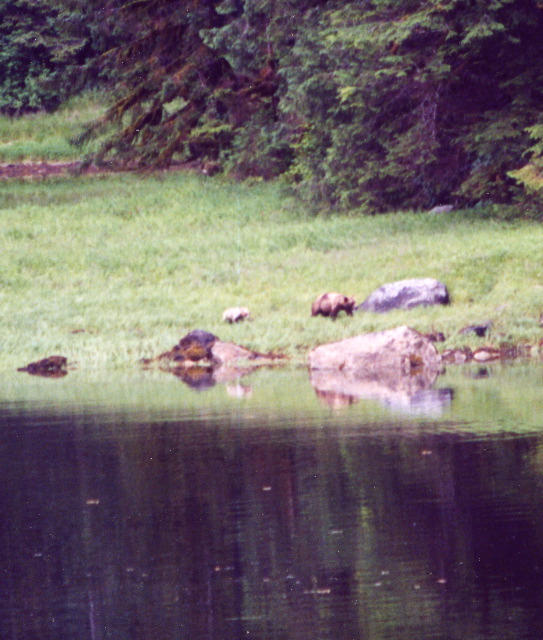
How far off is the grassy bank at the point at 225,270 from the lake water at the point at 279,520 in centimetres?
624

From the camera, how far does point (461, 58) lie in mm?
29750

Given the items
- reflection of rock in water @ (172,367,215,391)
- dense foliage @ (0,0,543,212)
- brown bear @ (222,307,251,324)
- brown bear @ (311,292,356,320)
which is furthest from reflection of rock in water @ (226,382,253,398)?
dense foliage @ (0,0,543,212)

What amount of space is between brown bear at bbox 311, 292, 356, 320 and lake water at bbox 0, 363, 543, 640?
22.6 ft

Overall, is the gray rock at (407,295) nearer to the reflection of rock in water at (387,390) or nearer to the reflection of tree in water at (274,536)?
the reflection of rock in water at (387,390)

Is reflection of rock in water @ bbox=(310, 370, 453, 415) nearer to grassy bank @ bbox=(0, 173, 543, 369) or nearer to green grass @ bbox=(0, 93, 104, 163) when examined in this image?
grassy bank @ bbox=(0, 173, 543, 369)

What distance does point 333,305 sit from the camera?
20.2 m

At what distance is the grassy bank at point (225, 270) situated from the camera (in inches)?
766

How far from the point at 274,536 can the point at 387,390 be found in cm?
692

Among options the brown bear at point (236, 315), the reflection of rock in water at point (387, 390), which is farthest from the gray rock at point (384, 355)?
the brown bear at point (236, 315)

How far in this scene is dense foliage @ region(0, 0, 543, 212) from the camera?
92.9ft

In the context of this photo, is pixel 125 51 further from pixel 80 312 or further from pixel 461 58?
pixel 80 312

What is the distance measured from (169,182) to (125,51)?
17.7 ft

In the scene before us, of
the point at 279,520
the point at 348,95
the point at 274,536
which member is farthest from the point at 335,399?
the point at 348,95

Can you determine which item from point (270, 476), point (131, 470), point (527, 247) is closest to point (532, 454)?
point (270, 476)
